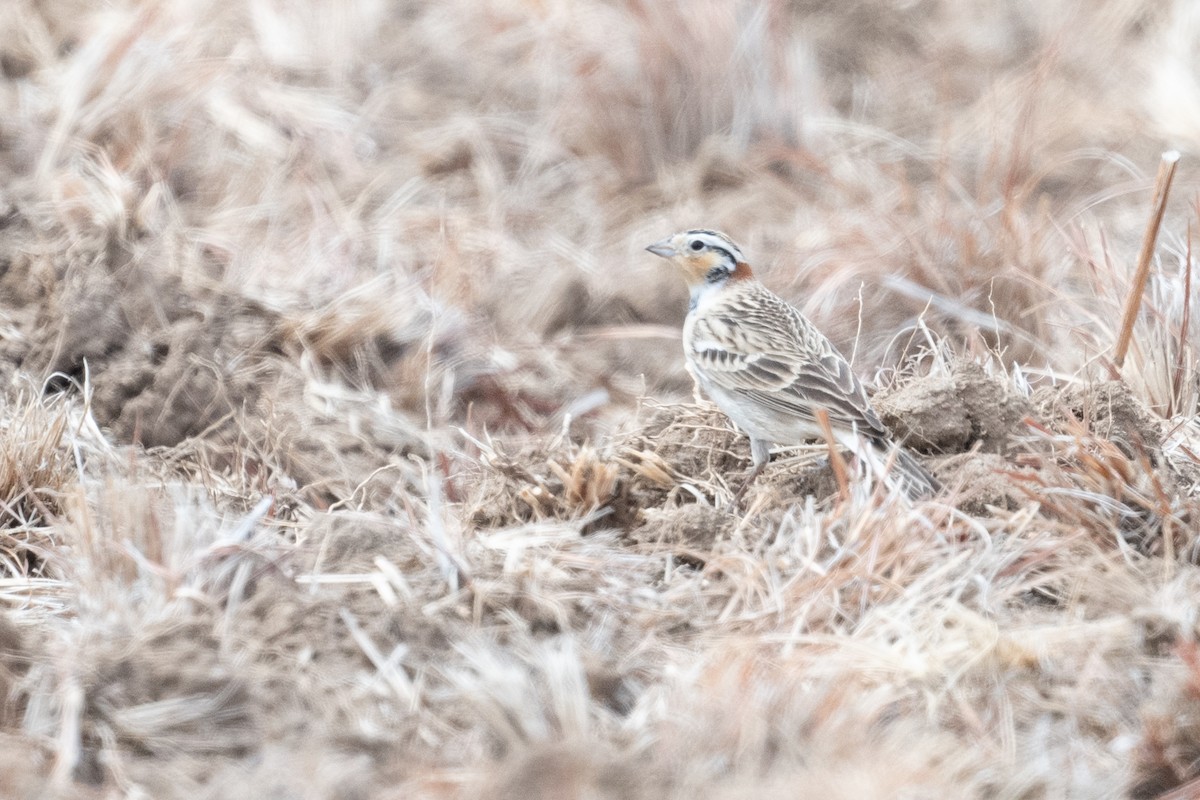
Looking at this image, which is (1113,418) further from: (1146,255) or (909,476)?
(909,476)

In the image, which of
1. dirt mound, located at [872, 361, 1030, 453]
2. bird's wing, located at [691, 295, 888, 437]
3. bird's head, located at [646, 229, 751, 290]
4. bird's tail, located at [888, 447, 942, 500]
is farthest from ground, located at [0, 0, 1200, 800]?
bird's head, located at [646, 229, 751, 290]

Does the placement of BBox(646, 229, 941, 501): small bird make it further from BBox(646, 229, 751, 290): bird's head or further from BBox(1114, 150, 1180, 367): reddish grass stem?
BBox(1114, 150, 1180, 367): reddish grass stem

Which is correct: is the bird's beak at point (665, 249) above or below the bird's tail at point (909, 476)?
above

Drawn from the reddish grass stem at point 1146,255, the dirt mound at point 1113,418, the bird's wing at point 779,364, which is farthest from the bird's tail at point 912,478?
the reddish grass stem at point 1146,255

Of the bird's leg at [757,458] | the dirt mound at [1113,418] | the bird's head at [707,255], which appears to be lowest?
the bird's leg at [757,458]

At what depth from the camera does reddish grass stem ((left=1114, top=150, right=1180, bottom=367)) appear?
5.54 meters

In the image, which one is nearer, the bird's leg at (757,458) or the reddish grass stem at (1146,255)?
the bird's leg at (757,458)

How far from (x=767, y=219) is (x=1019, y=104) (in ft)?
6.61

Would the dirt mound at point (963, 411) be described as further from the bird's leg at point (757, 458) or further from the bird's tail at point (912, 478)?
the bird's leg at point (757, 458)

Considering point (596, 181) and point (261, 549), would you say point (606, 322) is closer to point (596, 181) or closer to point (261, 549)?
point (596, 181)

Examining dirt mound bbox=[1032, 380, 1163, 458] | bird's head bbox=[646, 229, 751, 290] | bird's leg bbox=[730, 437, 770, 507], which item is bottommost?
bird's leg bbox=[730, 437, 770, 507]

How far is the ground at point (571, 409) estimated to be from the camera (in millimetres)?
3828

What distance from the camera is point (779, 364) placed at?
561 cm

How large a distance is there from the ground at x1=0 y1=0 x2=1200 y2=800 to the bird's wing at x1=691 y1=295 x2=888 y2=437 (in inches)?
9.0
